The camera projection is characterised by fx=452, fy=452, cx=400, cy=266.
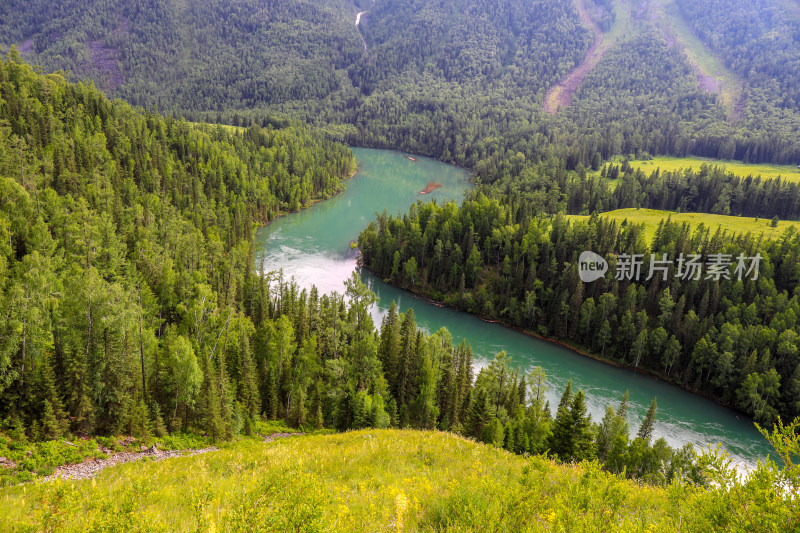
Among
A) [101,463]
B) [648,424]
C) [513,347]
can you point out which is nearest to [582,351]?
[513,347]

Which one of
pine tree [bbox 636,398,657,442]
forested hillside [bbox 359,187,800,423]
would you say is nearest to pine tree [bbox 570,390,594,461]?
pine tree [bbox 636,398,657,442]

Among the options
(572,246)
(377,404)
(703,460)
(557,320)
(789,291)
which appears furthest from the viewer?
(572,246)

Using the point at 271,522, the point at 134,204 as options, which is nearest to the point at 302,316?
the point at 134,204

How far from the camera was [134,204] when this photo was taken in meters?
94.9

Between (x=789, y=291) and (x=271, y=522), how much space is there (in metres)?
105

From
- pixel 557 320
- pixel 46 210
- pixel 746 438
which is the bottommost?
pixel 746 438

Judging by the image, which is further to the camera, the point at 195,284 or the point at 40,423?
the point at 195,284

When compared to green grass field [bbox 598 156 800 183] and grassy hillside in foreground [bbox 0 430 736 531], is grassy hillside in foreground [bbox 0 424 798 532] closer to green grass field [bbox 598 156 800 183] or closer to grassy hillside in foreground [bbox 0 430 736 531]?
grassy hillside in foreground [bbox 0 430 736 531]

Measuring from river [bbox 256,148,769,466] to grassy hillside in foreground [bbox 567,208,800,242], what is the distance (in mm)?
41196

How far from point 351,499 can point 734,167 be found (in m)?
227

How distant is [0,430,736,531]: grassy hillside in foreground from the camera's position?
11.9 metres

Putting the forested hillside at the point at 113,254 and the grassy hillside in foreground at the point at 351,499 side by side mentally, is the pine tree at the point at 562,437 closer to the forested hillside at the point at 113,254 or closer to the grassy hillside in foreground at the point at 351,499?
the grassy hillside in foreground at the point at 351,499

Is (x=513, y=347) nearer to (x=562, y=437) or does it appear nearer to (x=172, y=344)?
(x=562, y=437)

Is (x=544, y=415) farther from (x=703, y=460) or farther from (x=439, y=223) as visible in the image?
(x=439, y=223)
